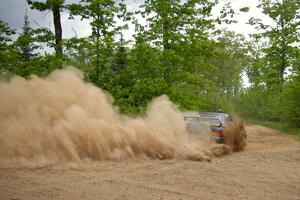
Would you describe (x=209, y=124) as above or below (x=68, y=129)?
below

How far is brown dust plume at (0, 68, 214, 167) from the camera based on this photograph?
31.8 feet

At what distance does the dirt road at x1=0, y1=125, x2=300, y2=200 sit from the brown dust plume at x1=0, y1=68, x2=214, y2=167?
0.76 meters

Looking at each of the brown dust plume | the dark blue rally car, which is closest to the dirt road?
the brown dust plume

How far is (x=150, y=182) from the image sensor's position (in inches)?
325

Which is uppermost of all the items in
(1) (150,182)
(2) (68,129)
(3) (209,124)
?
(2) (68,129)

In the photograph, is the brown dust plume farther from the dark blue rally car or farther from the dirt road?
the dark blue rally car

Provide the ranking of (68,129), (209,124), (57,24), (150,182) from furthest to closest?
(57,24), (209,124), (68,129), (150,182)

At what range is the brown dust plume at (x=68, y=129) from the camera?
9695 mm

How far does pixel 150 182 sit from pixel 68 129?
3370 mm

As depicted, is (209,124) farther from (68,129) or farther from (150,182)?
(150,182)

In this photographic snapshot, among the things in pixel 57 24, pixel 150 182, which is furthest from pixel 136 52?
pixel 150 182

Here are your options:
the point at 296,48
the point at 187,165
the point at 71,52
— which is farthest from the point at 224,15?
the point at 296,48

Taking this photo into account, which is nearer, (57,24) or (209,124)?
(209,124)

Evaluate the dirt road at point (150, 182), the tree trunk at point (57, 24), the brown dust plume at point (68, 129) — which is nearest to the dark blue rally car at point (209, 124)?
the brown dust plume at point (68, 129)
